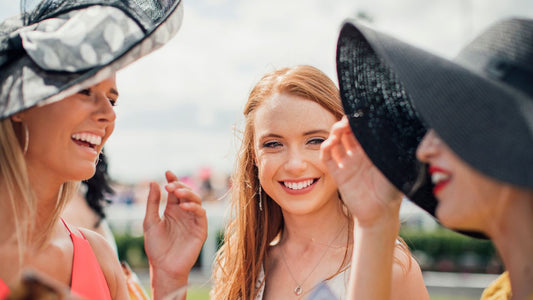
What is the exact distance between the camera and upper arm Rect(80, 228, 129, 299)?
95.1 inches

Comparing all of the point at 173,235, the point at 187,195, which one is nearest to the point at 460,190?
the point at 187,195

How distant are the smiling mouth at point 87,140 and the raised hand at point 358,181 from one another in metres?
0.95

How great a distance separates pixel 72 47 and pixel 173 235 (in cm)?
110

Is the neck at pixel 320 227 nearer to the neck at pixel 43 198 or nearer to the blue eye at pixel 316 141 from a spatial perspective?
the blue eye at pixel 316 141

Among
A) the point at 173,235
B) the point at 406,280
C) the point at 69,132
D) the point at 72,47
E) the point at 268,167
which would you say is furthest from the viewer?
the point at 268,167

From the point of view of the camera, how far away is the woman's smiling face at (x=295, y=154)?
2.68 meters

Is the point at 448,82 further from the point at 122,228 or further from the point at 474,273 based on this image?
the point at 122,228

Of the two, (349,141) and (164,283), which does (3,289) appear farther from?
(349,141)

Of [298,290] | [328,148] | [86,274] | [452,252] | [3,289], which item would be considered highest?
[328,148]

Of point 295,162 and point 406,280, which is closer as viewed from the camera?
point 406,280

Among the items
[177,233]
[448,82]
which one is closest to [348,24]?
[448,82]

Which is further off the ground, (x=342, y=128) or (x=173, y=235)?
(x=342, y=128)

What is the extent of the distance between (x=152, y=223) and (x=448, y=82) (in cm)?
165

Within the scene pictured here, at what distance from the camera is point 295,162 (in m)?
2.64
